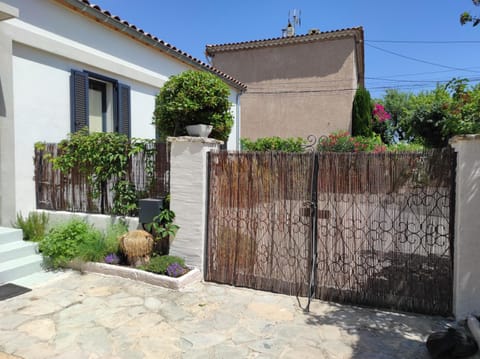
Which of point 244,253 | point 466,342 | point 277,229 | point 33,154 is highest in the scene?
point 33,154

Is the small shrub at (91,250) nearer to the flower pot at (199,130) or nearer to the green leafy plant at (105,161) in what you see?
the green leafy plant at (105,161)

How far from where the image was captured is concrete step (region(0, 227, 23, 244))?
5.09m

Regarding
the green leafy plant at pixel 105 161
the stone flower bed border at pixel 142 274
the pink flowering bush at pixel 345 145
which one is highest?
the pink flowering bush at pixel 345 145

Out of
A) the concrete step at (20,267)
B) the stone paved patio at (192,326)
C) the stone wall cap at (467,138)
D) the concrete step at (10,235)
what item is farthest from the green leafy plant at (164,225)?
the stone wall cap at (467,138)

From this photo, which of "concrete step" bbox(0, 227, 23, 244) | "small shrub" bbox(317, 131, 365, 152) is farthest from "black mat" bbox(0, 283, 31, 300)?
"small shrub" bbox(317, 131, 365, 152)

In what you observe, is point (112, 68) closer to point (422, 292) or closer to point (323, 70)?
point (422, 292)

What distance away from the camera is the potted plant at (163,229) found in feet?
15.9

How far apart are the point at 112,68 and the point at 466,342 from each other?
7.69 metres

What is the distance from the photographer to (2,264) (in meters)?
4.62

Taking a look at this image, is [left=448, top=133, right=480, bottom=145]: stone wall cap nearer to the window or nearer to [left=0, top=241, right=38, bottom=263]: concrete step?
[left=0, top=241, right=38, bottom=263]: concrete step

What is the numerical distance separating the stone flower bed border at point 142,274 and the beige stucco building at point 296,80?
12.0 metres

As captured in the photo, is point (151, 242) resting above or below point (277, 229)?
below

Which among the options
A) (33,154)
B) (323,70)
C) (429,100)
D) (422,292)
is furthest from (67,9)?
(323,70)

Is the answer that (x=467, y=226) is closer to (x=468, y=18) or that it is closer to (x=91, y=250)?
(x=468, y=18)
